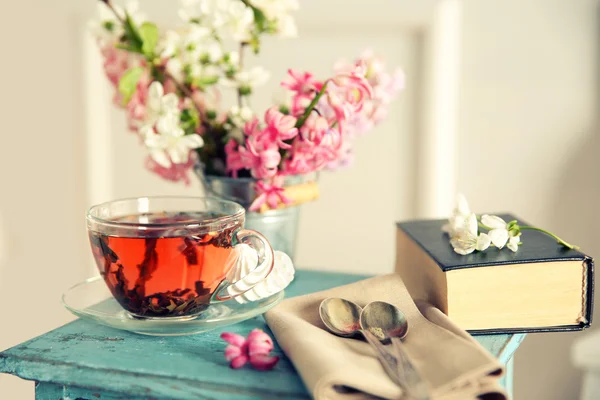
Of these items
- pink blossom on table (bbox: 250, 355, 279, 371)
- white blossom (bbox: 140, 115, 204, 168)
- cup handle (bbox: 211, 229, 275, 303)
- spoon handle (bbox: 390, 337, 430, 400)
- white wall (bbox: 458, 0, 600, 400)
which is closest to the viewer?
spoon handle (bbox: 390, 337, 430, 400)

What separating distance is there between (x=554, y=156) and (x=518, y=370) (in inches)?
18.0

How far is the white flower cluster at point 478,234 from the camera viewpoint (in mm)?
713

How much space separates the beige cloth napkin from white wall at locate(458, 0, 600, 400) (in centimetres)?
66

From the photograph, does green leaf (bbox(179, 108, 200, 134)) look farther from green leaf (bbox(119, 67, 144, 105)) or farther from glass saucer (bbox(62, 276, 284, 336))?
glass saucer (bbox(62, 276, 284, 336))

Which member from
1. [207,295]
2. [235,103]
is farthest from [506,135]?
[207,295]

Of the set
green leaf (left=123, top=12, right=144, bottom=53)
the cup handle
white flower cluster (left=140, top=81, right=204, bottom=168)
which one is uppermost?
green leaf (left=123, top=12, right=144, bottom=53)

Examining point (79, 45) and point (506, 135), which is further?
point (79, 45)

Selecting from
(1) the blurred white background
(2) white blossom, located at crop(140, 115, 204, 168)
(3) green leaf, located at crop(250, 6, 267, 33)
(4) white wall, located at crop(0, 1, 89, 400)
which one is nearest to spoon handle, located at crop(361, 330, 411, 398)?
(2) white blossom, located at crop(140, 115, 204, 168)

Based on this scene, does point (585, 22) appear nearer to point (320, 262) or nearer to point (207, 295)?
point (320, 262)

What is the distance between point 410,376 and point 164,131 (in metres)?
0.47

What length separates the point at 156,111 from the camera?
2.70 feet

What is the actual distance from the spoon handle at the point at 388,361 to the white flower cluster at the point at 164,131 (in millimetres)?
365

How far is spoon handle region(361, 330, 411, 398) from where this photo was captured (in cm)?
51

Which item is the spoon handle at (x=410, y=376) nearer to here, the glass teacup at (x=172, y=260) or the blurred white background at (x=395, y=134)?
the glass teacup at (x=172, y=260)
